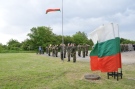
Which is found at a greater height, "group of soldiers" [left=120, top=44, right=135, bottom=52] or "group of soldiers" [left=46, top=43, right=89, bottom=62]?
A: "group of soldiers" [left=120, top=44, right=135, bottom=52]

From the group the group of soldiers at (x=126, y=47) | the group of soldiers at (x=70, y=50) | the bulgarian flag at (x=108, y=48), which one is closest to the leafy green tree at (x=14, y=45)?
the group of soldiers at (x=126, y=47)

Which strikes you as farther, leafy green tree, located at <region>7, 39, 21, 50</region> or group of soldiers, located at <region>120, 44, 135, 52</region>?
leafy green tree, located at <region>7, 39, 21, 50</region>

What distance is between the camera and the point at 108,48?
11695 millimetres

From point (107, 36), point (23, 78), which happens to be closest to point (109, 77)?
point (107, 36)

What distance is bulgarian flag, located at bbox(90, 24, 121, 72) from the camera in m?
11.6

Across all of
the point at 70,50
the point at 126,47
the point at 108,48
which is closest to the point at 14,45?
the point at 126,47

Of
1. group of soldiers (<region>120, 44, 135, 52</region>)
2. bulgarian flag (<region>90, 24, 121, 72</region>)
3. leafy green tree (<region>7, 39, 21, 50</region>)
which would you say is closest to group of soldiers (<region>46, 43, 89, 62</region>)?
bulgarian flag (<region>90, 24, 121, 72</region>)

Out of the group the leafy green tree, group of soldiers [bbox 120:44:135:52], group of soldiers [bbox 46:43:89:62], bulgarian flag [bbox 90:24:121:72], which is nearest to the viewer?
bulgarian flag [bbox 90:24:121:72]

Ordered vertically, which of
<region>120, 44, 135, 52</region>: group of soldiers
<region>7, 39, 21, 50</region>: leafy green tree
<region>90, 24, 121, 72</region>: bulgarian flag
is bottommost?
<region>90, 24, 121, 72</region>: bulgarian flag

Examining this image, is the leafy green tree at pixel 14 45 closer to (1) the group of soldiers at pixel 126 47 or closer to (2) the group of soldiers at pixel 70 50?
(1) the group of soldiers at pixel 126 47

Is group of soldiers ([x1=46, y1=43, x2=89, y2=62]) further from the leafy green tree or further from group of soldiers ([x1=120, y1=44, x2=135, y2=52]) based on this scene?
the leafy green tree

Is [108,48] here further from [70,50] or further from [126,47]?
[126,47]

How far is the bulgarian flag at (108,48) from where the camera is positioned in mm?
11602

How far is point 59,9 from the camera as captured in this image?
74.8 feet
